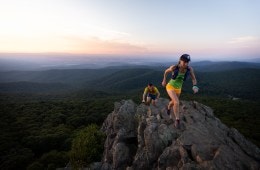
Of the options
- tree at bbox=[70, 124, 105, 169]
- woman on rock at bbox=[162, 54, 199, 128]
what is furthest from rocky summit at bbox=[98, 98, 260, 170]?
tree at bbox=[70, 124, 105, 169]

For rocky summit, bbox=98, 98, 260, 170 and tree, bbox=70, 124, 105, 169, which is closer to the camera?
rocky summit, bbox=98, 98, 260, 170

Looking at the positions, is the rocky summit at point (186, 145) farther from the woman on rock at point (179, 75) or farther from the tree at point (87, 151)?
the tree at point (87, 151)

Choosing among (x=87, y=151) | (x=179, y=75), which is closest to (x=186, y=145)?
(x=179, y=75)

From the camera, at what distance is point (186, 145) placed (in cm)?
1449

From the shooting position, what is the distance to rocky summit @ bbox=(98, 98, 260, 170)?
12.9 m

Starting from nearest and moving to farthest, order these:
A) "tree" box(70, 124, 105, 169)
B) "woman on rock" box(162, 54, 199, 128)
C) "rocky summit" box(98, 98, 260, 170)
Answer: "woman on rock" box(162, 54, 199, 128) < "rocky summit" box(98, 98, 260, 170) < "tree" box(70, 124, 105, 169)

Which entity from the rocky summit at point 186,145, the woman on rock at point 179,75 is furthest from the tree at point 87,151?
the woman on rock at point 179,75

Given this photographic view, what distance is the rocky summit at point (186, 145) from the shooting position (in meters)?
12.9

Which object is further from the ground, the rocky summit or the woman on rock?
the woman on rock

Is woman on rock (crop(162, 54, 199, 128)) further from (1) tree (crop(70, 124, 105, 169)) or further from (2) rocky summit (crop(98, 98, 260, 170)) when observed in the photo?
(1) tree (crop(70, 124, 105, 169))

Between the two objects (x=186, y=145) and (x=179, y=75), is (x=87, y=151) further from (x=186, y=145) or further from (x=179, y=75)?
(x=179, y=75)

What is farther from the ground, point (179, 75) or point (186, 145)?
point (179, 75)

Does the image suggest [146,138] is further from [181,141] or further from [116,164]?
[116,164]

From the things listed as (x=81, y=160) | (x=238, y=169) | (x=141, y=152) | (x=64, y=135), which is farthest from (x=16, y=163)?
(x=238, y=169)
